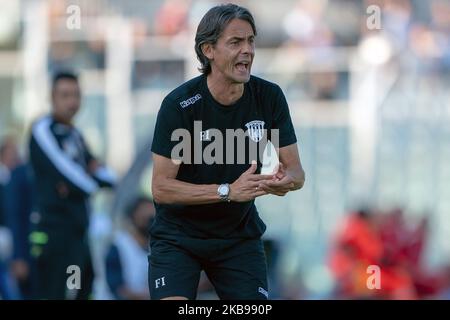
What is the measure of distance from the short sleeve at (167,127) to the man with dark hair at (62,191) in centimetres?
389

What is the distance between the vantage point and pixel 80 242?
1024 centimetres

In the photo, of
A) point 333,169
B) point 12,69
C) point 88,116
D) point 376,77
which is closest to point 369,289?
point 333,169

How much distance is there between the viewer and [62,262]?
10102 mm

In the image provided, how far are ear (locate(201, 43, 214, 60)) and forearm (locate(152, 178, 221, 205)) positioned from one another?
0.71m

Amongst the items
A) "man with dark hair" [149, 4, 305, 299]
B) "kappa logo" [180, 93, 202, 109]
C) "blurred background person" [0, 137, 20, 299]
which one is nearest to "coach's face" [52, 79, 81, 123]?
"blurred background person" [0, 137, 20, 299]

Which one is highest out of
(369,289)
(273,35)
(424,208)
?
(273,35)

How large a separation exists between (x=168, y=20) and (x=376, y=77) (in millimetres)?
2096

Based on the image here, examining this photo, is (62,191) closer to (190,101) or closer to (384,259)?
(384,259)

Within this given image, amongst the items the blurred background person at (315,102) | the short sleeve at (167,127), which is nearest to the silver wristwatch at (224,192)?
the short sleeve at (167,127)

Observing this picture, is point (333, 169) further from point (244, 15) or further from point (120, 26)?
point (244, 15)

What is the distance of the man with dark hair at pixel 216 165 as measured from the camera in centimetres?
617

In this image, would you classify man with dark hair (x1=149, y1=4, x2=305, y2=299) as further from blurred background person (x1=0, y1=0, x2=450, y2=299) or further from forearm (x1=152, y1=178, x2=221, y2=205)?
blurred background person (x1=0, y1=0, x2=450, y2=299)

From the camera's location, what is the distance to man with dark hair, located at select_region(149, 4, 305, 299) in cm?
617

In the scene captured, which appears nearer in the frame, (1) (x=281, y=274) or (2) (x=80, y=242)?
(2) (x=80, y=242)
